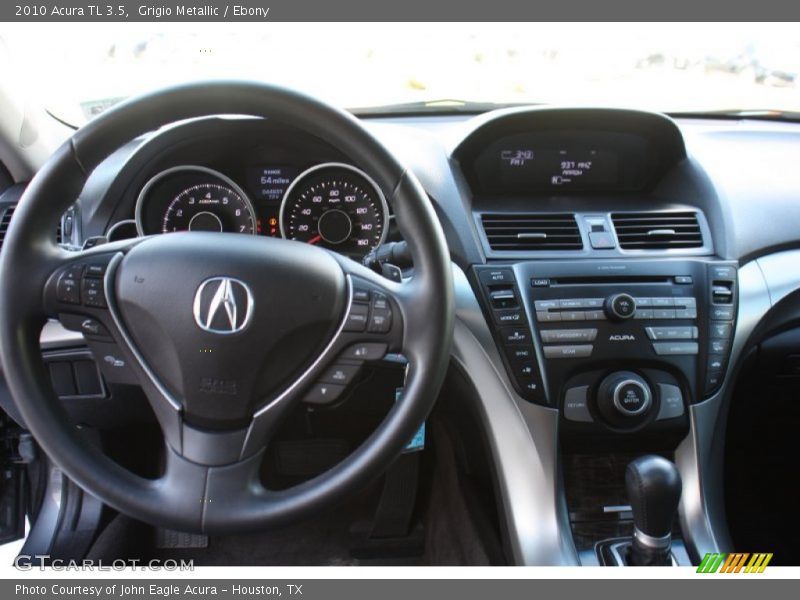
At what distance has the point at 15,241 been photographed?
113 centimetres

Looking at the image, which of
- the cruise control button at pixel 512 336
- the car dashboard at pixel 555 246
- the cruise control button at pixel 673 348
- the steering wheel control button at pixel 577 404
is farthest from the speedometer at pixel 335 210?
the cruise control button at pixel 673 348

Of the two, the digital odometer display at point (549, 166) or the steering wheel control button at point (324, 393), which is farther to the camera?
the digital odometer display at point (549, 166)

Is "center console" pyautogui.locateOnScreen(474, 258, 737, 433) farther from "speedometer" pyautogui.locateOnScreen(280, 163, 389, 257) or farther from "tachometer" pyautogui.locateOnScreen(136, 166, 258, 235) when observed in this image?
"tachometer" pyautogui.locateOnScreen(136, 166, 258, 235)

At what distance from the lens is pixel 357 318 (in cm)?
116

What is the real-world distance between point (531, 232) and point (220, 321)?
930 millimetres

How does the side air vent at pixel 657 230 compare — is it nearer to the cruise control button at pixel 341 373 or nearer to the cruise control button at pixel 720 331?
the cruise control button at pixel 720 331

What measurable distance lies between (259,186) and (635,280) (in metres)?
1.03

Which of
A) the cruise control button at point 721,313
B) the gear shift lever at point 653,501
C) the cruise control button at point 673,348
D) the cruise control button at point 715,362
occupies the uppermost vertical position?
the cruise control button at point 721,313

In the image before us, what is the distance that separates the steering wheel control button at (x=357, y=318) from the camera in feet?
3.80

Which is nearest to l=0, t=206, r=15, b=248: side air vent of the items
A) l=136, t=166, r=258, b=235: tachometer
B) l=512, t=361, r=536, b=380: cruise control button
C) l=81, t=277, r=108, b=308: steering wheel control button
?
l=136, t=166, r=258, b=235: tachometer

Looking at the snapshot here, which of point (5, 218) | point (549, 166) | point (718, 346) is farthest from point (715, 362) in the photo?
point (5, 218)

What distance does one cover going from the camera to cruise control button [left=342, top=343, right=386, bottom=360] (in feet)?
3.85

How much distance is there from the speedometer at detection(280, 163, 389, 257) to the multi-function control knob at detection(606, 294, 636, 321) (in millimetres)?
595

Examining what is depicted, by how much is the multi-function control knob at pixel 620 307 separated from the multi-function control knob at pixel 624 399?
5.7 inches
